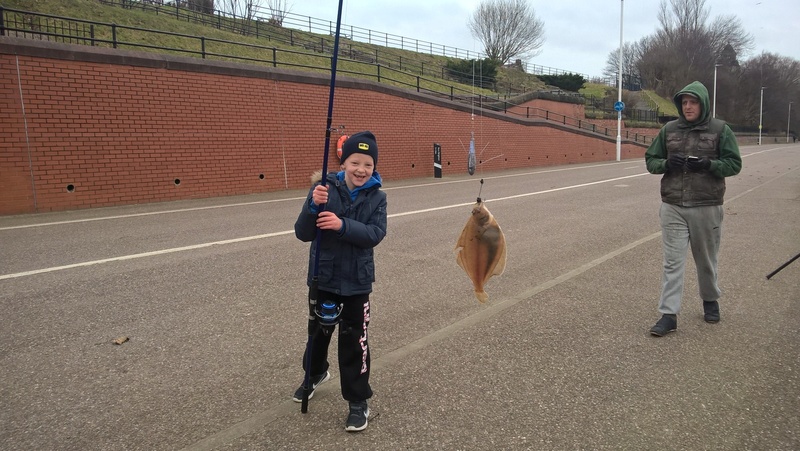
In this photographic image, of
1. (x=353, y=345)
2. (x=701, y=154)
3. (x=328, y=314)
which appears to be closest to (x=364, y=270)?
(x=328, y=314)

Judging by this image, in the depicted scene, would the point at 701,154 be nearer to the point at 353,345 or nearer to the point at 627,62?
the point at 353,345

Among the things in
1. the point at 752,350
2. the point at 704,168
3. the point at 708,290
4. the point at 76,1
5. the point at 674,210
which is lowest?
the point at 752,350

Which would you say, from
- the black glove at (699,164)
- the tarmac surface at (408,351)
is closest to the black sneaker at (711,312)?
the tarmac surface at (408,351)

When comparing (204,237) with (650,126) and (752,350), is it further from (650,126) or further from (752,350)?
(650,126)

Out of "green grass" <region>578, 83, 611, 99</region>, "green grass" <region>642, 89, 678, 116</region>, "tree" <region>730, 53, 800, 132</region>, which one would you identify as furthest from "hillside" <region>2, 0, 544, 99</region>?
"tree" <region>730, 53, 800, 132</region>

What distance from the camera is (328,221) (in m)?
2.85

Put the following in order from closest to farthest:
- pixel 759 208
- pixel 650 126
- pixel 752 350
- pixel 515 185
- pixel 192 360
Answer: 1. pixel 192 360
2. pixel 752 350
3. pixel 759 208
4. pixel 515 185
5. pixel 650 126

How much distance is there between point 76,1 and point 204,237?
915 inches

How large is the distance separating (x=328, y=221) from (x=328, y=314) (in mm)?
529

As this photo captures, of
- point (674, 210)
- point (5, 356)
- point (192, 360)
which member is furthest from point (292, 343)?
point (674, 210)

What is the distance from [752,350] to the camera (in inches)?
167

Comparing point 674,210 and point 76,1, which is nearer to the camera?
point 674,210

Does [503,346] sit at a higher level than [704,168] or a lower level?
lower

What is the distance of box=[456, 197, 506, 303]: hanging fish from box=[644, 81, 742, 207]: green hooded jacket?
2126 mm
